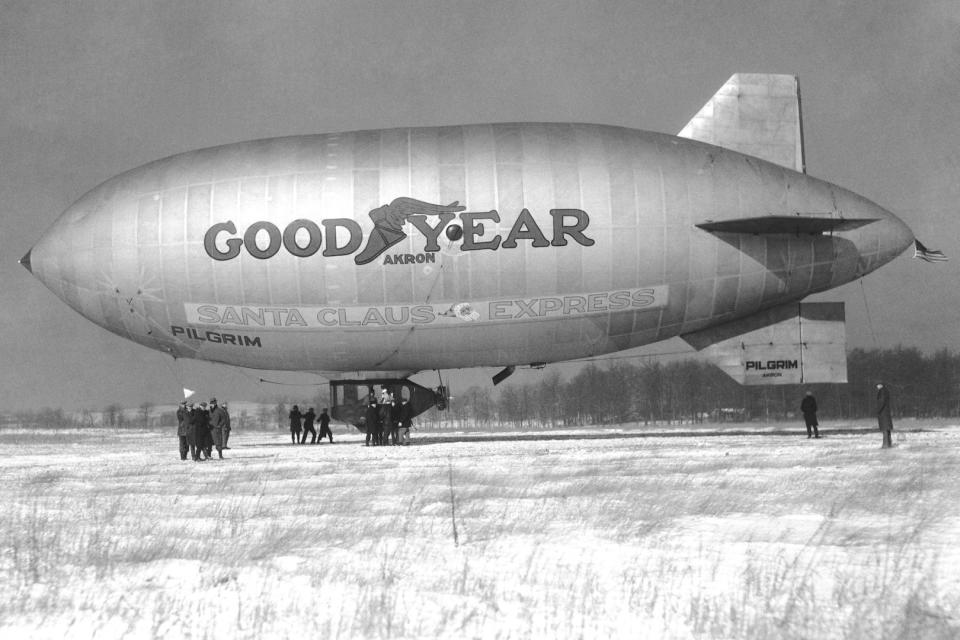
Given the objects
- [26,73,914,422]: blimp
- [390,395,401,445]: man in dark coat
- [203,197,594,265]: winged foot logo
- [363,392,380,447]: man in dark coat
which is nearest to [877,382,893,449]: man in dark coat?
[26,73,914,422]: blimp

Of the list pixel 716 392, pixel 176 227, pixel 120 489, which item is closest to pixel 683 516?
pixel 120 489

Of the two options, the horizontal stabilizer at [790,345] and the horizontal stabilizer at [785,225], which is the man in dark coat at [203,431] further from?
the horizontal stabilizer at [790,345]

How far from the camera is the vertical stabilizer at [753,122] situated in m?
32.8

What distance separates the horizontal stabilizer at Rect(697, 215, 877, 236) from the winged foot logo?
413 cm

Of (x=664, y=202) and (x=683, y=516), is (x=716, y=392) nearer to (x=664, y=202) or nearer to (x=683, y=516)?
(x=664, y=202)

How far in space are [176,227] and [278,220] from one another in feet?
11.5

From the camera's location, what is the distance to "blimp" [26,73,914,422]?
30047 mm

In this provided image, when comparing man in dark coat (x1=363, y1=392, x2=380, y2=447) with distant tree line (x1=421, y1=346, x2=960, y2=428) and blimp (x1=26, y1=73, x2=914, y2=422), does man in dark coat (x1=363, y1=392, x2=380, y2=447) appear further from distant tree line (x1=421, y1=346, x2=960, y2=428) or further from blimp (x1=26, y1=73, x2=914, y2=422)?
distant tree line (x1=421, y1=346, x2=960, y2=428)

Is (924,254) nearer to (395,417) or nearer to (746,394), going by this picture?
(395,417)

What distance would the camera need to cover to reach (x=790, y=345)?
31.5 m

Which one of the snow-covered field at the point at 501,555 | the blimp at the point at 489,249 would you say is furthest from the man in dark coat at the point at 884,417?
the blimp at the point at 489,249

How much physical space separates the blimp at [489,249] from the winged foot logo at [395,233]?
1.9 inches

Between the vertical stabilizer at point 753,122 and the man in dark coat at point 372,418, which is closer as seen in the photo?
the vertical stabilizer at point 753,122

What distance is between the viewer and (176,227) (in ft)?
103
